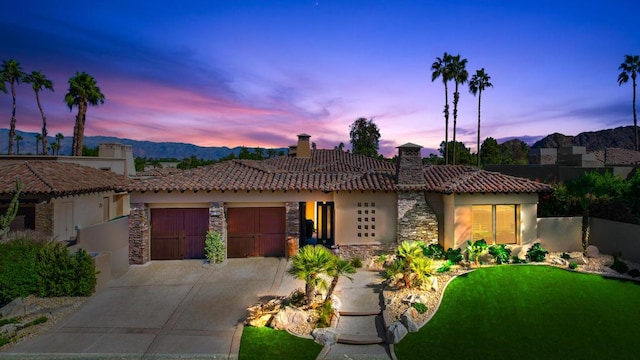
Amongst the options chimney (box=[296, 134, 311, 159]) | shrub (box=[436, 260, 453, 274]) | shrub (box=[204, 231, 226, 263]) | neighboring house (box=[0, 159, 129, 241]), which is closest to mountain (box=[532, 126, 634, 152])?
chimney (box=[296, 134, 311, 159])

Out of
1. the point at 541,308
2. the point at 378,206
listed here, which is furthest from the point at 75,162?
the point at 541,308

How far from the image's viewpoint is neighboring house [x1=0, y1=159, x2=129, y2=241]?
63.6 feet

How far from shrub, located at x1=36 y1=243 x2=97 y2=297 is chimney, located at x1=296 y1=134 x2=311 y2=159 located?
77.7ft

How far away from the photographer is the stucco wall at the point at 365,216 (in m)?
19.3

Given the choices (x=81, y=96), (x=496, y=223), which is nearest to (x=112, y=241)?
(x=496, y=223)

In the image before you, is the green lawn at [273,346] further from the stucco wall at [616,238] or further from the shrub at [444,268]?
the stucco wall at [616,238]

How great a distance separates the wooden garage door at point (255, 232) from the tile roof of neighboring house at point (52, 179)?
20.2 feet

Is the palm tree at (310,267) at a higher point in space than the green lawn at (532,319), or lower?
higher

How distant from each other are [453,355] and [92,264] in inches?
564

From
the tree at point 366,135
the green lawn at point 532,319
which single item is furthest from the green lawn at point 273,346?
the tree at point 366,135

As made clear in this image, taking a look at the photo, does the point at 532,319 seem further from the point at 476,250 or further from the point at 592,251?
the point at 592,251

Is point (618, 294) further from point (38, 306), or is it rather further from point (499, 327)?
point (38, 306)

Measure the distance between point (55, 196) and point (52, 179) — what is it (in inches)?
73.5

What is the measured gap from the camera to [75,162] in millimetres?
28609
